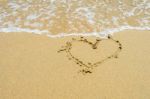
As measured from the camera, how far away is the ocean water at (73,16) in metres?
4.27

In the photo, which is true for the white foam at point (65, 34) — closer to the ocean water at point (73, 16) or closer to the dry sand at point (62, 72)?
the ocean water at point (73, 16)

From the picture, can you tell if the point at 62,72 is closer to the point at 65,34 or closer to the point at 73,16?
the point at 65,34

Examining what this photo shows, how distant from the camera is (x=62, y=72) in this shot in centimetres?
329

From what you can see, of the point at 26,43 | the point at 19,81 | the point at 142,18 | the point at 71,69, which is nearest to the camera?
the point at 19,81

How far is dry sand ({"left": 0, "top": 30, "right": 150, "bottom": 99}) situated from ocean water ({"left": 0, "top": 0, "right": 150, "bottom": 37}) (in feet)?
1.02

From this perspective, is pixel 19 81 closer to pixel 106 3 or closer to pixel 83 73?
pixel 83 73

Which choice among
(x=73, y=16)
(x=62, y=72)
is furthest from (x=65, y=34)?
(x=62, y=72)

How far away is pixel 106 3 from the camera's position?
5.21 m

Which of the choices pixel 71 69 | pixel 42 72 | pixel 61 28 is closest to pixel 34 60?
pixel 42 72

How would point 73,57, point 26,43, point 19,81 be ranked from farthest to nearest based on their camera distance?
point 26,43
point 73,57
point 19,81

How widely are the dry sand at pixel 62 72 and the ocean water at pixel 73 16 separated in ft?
1.02

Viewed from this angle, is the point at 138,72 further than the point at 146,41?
No

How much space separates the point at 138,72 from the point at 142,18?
1.75 metres

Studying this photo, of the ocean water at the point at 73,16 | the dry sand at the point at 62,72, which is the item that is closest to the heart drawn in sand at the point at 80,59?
the dry sand at the point at 62,72
